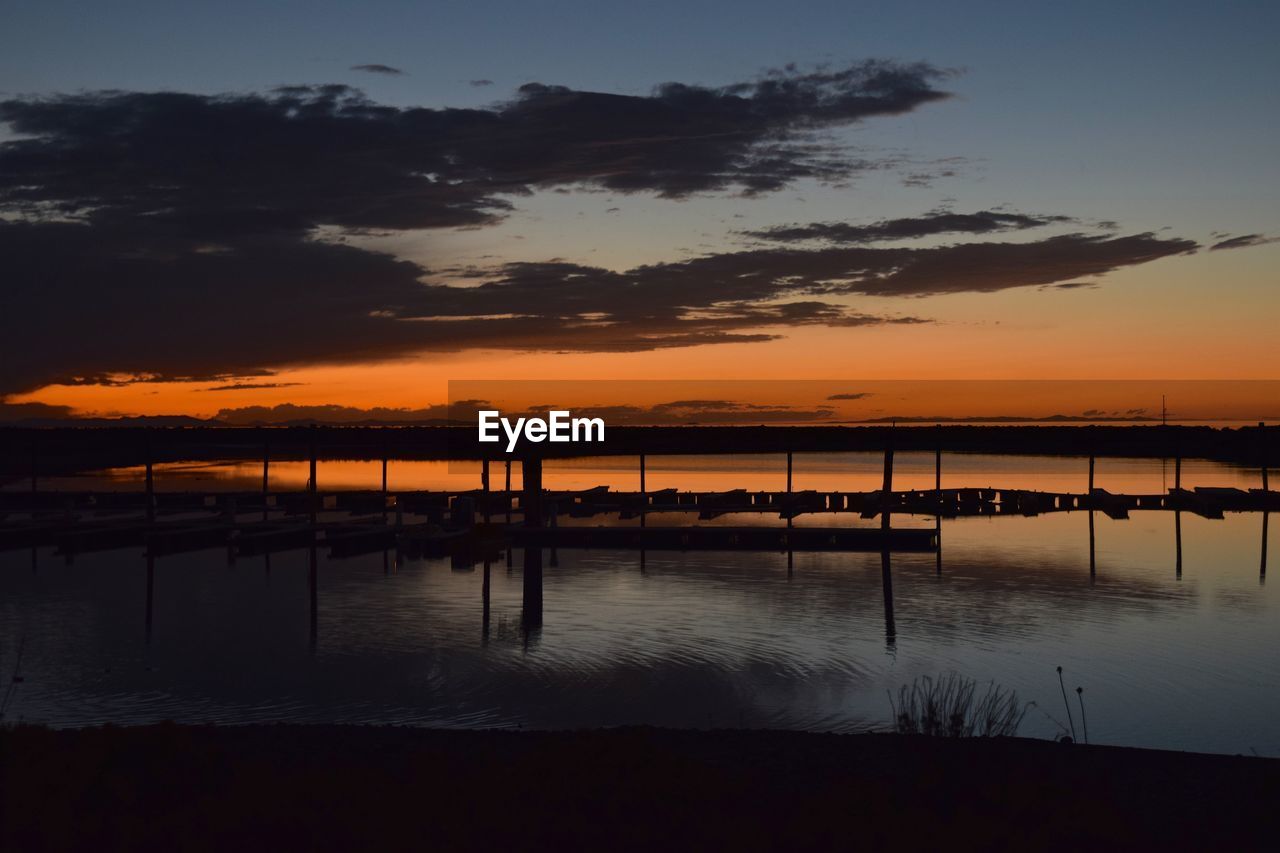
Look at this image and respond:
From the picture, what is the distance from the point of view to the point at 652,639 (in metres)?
25.6

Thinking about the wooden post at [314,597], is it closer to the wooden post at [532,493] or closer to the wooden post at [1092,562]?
the wooden post at [532,493]

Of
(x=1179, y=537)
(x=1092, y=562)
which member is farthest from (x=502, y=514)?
(x=1179, y=537)

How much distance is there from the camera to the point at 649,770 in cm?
1190

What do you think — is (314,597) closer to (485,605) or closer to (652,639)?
(485,605)

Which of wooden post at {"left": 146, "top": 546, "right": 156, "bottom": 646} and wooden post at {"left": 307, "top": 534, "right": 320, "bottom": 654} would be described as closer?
wooden post at {"left": 307, "top": 534, "right": 320, "bottom": 654}

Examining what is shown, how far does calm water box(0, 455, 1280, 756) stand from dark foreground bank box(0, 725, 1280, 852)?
3702mm

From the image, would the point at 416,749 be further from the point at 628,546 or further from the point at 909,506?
the point at 909,506

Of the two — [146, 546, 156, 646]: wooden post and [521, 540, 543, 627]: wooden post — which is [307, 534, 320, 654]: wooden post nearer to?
[146, 546, 156, 646]: wooden post

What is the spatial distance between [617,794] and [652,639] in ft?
47.3

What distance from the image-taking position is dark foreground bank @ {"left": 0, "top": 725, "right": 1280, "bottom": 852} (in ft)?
33.8

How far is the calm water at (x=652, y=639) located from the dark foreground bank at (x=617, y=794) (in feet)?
12.1

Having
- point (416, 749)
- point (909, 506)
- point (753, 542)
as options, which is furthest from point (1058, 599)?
point (909, 506)

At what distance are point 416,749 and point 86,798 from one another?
4004mm

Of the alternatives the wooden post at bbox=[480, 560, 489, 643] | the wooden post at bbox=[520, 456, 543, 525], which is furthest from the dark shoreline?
the wooden post at bbox=[480, 560, 489, 643]
